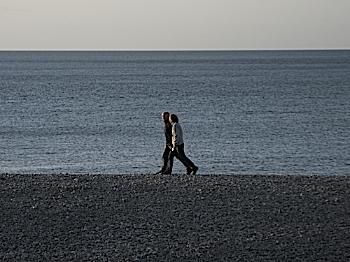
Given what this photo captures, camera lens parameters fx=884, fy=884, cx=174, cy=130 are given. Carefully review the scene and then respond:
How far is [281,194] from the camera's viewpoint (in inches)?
642

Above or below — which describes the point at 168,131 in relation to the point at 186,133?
above

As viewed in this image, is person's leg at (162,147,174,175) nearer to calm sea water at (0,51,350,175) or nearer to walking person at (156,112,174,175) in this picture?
walking person at (156,112,174,175)

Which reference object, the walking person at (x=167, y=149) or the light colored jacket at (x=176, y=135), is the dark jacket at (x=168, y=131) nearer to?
the walking person at (x=167, y=149)

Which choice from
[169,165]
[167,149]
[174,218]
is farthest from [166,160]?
[174,218]

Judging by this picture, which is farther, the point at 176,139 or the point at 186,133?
the point at 186,133

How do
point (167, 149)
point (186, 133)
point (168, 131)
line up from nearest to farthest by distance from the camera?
point (168, 131), point (167, 149), point (186, 133)

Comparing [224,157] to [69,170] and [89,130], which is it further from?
[89,130]

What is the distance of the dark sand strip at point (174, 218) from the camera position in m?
12.6

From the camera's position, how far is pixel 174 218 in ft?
47.8

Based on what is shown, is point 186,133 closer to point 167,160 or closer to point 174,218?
point 167,160

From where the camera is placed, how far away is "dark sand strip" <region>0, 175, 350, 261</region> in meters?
12.6

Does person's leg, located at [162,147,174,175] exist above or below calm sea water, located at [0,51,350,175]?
above

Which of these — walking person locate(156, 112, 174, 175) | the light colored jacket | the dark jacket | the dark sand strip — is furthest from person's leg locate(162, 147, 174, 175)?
the dark sand strip

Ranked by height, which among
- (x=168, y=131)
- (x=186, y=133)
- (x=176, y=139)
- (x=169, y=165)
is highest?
(x=168, y=131)
